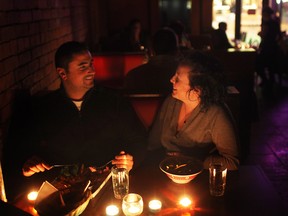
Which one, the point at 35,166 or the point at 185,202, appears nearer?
the point at 185,202

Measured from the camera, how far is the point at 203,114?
239cm

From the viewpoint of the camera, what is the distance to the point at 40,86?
10.5 ft

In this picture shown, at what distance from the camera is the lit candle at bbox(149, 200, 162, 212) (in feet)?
5.60

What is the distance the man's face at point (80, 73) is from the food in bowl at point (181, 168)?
0.87m

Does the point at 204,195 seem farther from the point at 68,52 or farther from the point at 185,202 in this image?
the point at 68,52

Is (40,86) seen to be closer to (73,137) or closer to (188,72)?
(73,137)

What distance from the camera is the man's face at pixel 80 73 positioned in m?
2.55

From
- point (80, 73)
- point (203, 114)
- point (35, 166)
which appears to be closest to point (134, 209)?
point (35, 166)

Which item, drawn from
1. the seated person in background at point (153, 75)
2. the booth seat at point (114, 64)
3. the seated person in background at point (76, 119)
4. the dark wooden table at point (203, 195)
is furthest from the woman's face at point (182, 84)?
the booth seat at point (114, 64)

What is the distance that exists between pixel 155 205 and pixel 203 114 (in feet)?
2.80

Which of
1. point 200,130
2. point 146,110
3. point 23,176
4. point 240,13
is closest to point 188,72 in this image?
point 200,130

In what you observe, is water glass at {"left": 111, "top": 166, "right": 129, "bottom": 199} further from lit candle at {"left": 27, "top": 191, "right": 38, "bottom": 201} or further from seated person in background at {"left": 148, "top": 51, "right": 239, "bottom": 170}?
seated person in background at {"left": 148, "top": 51, "right": 239, "bottom": 170}

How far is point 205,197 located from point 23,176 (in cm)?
121

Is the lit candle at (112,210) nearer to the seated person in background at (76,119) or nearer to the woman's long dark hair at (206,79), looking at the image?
the seated person in background at (76,119)
